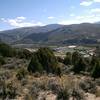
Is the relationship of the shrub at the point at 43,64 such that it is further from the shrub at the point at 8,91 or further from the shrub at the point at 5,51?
the shrub at the point at 5,51

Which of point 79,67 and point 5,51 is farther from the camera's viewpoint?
point 5,51

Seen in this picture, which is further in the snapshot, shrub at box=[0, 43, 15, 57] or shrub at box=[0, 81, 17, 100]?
shrub at box=[0, 43, 15, 57]

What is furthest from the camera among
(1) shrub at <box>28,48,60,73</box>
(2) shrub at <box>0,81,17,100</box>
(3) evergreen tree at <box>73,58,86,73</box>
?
(3) evergreen tree at <box>73,58,86,73</box>

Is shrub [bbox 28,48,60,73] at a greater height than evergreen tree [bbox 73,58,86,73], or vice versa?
shrub [bbox 28,48,60,73]

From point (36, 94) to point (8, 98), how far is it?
1.75 m

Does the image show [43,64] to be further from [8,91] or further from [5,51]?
[5,51]

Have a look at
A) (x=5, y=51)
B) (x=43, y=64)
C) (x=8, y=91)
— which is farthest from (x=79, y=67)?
(x=5, y=51)

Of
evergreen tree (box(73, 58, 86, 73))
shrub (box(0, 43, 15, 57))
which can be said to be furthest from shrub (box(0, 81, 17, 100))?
shrub (box(0, 43, 15, 57))

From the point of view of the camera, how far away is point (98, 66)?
24906mm

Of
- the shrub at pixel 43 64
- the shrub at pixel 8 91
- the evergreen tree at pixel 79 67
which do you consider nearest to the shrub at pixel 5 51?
the shrub at pixel 43 64

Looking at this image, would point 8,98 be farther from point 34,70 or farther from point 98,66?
point 34,70

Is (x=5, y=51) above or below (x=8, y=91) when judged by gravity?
below

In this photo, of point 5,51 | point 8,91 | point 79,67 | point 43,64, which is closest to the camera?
point 8,91

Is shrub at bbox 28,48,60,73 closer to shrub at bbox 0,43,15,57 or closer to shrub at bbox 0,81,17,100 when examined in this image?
shrub at bbox 0,81,17,100
